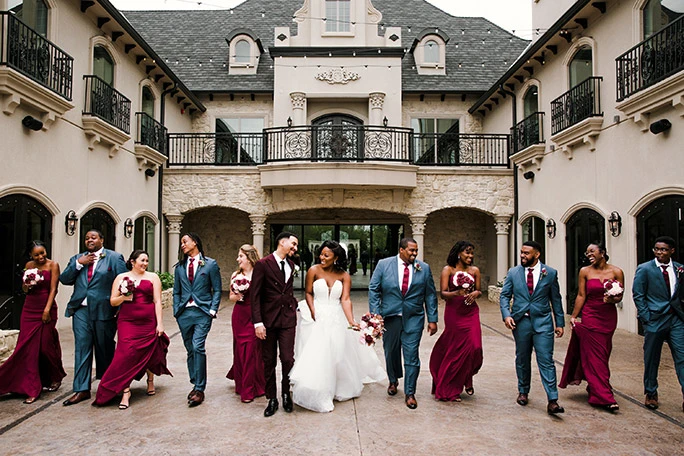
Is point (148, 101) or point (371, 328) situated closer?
point (371, 328)

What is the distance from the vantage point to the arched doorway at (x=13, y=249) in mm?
8727

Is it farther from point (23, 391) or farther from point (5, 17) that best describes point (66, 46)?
point (23, 391)

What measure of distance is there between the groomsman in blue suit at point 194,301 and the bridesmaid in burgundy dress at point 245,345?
0.30m

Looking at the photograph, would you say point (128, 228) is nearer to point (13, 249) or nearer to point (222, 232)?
point (13, 249)

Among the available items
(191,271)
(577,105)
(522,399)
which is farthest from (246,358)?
(577,105)

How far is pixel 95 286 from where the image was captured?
5809 millimetres

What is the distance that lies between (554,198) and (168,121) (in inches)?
471

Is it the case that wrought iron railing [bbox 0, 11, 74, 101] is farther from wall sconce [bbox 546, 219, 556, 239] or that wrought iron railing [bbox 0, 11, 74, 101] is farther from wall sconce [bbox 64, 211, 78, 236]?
wall sconce [bbox 546, 219, 556, 239]

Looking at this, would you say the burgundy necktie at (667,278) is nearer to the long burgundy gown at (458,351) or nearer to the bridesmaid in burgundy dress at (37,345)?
the long burgundy gown at (458,351)

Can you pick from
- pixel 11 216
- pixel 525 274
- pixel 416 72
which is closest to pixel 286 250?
pixel 525 274

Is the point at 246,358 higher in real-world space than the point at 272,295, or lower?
lower

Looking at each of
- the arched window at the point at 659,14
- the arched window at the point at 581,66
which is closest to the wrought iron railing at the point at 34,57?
the arched window at the point at 659,14

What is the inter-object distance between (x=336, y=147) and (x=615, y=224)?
7.88 meters

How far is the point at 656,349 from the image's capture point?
18.1ft
